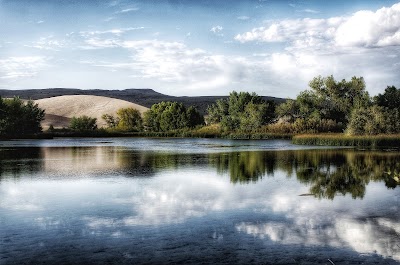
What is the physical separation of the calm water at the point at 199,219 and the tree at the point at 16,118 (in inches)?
2756

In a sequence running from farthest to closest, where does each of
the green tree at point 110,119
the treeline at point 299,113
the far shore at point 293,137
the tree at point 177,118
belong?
1. the green tree at point 110,119
2. the tree at point 177,118
3. the treeline at point 299,113
4. the far shore at point 293,137

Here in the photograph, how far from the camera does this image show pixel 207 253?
9.15 meters

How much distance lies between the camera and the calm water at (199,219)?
9.11 m

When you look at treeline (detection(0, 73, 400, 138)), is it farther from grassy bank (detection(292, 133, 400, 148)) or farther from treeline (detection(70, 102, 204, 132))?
grassy bank (detection(292, 133, 400, 148))

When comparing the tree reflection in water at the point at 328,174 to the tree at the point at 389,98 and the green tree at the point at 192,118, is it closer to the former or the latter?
the tree at the point at 389,98

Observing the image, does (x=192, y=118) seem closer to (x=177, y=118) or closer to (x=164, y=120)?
(x=177, y=118)

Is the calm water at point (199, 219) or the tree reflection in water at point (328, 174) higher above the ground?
the calm water at point (199, 219)

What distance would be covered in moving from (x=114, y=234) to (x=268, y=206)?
5211mm

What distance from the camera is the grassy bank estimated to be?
51000 millimetres

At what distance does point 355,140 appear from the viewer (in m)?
53.8

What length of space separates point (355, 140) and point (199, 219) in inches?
1764

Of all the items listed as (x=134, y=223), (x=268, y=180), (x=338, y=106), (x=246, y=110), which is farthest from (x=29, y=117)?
(x=134, y=223)

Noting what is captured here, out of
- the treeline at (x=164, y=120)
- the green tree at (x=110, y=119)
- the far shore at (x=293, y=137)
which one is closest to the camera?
the far shore at (x=293, y=137)

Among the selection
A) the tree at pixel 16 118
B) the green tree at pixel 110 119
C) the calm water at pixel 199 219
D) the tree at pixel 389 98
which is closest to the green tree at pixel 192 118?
the green tree at pixel 110 119
